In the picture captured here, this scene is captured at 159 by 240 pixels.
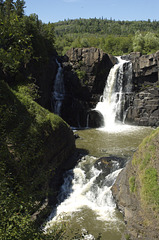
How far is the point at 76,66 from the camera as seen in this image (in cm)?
3300

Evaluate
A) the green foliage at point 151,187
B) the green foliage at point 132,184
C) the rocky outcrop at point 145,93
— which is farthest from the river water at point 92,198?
the rocky outcrop at point 145,93

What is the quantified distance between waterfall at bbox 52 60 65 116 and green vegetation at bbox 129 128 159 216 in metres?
21.5

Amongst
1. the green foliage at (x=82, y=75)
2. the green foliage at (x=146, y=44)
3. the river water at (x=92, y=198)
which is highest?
the green foliage at (x=146, y=44)

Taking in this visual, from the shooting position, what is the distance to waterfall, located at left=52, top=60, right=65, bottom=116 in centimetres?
3044

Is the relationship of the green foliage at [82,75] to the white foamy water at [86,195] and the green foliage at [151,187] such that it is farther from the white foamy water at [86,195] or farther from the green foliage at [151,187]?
the green foliage at [151,187]

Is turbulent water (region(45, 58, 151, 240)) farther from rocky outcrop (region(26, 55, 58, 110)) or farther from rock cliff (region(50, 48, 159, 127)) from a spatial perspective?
rocky outcrop (region(26, 55, 58, 110))

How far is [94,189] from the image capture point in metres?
12.1

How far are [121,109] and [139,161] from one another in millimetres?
20700

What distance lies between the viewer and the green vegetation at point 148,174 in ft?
26.0

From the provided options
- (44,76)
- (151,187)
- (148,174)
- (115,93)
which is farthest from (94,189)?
(115,93)

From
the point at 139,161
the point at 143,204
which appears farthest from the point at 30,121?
the point at 143,204

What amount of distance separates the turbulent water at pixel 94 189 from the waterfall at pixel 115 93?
616 cm

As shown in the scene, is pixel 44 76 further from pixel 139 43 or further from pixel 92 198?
pixel 139 43

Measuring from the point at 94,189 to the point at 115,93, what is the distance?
21597 millimetres
